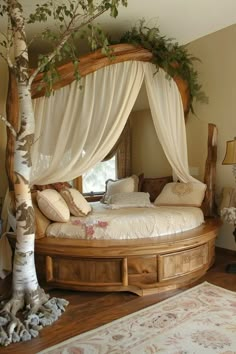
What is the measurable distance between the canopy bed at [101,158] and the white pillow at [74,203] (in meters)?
0.23

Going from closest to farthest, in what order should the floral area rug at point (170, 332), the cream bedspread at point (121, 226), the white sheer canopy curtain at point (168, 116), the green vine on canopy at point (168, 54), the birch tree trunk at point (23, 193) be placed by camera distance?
the floral area rug at point (170, 332) < the birch tree trunk at point (23, 193) < the cream bedspread at point (121, 226) < the green vine on canopy at point (168, 54) < the white sheer canopy curtain at point (168, 116)

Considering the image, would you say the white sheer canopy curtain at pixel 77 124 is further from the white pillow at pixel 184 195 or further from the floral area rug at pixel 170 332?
the floral area rug at pixel 170 332

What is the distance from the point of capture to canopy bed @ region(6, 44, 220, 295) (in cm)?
280

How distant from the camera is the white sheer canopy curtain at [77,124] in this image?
123 inches

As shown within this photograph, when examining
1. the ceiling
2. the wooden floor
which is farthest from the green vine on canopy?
the wooden floor

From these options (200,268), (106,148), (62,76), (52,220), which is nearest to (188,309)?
(200,268)

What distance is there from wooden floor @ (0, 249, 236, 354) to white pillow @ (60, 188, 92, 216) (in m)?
0.82

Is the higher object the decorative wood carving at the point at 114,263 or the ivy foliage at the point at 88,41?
the ivy foliage at the point at 88,41

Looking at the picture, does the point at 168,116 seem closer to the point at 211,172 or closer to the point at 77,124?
the point at 211,172

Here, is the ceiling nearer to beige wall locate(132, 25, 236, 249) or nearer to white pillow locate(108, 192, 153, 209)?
beige wall locate(132, 25, 236, 249)

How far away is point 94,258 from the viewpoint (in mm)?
2760

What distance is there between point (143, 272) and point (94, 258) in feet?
1.61

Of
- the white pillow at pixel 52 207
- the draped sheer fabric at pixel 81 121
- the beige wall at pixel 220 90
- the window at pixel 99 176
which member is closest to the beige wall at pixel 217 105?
the beige wall at pixel 220 90

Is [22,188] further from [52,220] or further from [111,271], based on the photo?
[111,271]
